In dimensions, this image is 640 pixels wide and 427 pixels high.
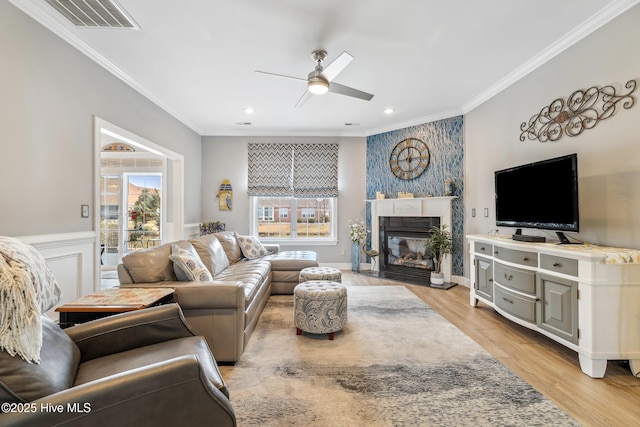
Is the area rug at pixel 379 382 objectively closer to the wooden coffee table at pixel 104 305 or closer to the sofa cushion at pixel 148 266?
the wooden coffee table at pixel 104 305

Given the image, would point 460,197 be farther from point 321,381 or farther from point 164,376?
point 164,376

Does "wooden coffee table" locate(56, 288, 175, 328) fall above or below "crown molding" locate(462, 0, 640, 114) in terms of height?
below

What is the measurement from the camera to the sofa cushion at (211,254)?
3.19 metres

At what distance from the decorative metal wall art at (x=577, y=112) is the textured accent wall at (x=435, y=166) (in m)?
1.39

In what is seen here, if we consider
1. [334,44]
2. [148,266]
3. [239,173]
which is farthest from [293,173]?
[148,266]

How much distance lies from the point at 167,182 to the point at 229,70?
321 centimetres

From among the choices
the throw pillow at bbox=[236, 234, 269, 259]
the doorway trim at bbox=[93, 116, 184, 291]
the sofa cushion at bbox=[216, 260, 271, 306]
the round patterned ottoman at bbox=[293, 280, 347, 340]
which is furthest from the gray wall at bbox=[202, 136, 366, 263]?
the round patterned ottoman at bbox=[293, 280, 347, 340]

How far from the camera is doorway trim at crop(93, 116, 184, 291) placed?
2.98m

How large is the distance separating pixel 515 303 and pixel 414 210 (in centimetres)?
251

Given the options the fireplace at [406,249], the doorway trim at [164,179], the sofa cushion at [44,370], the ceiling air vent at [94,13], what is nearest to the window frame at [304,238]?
the fireplace at [406,249]

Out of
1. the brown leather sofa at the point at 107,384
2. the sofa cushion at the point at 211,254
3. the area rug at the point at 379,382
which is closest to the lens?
the brown leather sofa at the point at 107,384

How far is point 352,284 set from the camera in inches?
186

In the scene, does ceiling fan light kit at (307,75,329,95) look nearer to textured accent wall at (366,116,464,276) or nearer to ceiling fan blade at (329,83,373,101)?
ceiling fan blade at (329,83,373,101)

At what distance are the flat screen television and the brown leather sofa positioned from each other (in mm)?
2933
